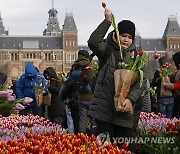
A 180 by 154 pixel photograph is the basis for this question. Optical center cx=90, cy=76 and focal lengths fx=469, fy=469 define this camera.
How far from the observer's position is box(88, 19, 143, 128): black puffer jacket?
A: 409cm

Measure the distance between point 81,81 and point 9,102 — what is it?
3.94 metres

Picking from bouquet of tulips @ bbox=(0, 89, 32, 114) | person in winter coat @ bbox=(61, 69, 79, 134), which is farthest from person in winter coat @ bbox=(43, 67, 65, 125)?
bouquet of tulips @ bbox=(0, 89, 32, 114)

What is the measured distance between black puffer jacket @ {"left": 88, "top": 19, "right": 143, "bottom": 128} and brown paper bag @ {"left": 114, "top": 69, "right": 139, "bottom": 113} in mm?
81

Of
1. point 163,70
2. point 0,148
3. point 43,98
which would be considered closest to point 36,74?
point 43,98

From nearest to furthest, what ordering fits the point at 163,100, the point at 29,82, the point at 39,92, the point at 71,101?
the point at 71,101 → the point at 39,92 → the point at 29,82 → the point at 163,100

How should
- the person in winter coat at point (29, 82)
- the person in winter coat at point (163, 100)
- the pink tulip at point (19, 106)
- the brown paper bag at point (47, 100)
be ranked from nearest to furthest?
the pink tulip at point (19, 106) < the person in winter coat at point (29, 82) < the brown paper bag at point (47, 100) < the person in winter coat at point (163, 100)

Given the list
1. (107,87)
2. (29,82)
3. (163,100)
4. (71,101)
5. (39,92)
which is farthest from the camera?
(163,100)

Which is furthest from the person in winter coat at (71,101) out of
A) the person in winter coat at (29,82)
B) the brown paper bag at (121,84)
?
the brown paper bag at (121,84)

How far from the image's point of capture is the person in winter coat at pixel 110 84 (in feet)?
13.4

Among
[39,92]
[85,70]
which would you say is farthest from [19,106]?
[39,92]

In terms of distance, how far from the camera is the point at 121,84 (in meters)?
4.01

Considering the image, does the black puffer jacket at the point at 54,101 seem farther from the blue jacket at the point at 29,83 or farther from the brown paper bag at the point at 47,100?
the blue jacket at the point at 29,83

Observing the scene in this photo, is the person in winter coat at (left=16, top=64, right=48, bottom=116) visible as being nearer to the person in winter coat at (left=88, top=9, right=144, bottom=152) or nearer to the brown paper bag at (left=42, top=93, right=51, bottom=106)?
the brown paper bag at (left=42, top=93, right=51, bottom=106)

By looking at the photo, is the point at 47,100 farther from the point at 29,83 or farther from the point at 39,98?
the point at 29,83
